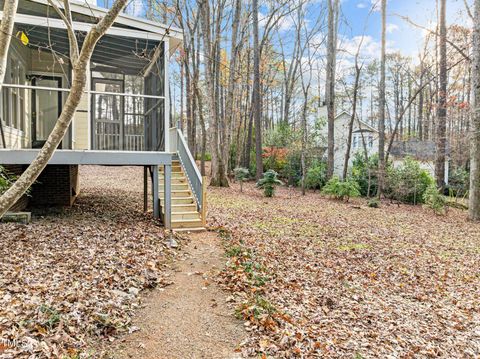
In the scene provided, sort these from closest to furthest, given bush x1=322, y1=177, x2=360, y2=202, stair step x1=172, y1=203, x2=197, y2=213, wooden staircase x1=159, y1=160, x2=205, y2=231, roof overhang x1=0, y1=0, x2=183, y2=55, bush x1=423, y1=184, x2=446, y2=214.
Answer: roof overhang x1=0, y1=0, x2=183, y2=55
wooden staircase x1=159, y1=160, x2=205, y2=231
stair step x1=172, y1=203, x2=197, y2=213
bush x1=423, y1=184, x2=446, y2=214
bush x1=322, y1=177, x2=360, y2=202

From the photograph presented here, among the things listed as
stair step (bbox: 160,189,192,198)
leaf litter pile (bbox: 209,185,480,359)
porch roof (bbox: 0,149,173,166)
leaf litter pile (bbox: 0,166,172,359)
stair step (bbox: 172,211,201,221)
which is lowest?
leaf litter pile (bbox: 209,185,480,359)

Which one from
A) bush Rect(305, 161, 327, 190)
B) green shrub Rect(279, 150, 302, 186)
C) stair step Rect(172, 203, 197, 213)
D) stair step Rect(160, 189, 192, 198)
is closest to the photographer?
stair step Rect(172, 203, 197, 213)

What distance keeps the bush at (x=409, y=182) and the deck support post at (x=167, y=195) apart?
41.4 feet

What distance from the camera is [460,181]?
21.0 metres

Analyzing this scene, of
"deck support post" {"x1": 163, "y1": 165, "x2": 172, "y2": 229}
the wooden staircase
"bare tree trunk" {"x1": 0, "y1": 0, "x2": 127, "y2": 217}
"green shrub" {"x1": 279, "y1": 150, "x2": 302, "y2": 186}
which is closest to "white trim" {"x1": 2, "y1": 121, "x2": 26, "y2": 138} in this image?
"deck support post" {"x1": 163, "y1": 165, "x2": 172, "y2": 229}

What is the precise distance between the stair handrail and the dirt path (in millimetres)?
2883

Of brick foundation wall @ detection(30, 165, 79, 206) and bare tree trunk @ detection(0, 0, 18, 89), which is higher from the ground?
bare tree trunk @ detection(0, 0, 18, 89)

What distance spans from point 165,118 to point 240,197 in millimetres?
7049

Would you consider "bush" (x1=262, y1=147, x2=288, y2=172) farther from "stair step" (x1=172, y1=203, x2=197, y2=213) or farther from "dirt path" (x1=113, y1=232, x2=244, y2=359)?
"dirt path" (x1=113, y1=232, x2=244, y2=359)

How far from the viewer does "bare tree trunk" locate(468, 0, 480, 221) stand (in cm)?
1281

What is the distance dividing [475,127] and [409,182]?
466 cm

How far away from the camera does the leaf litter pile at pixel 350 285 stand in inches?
168

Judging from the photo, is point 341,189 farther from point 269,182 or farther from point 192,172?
point 192,172

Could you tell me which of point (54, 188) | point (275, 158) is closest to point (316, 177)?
point (275, 158)
